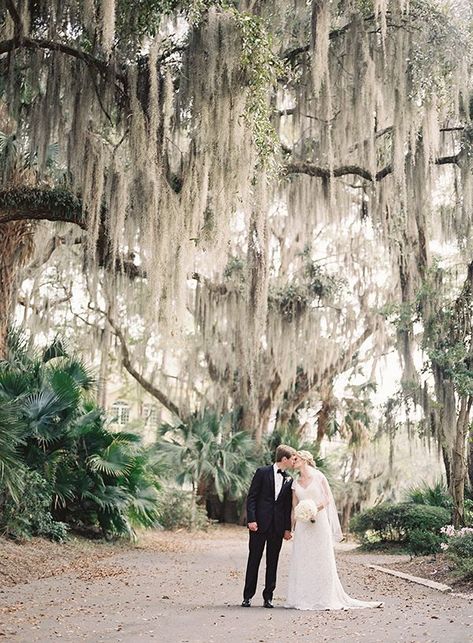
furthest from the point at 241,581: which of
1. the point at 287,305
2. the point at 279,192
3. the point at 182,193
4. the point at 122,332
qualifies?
the point at 122,332

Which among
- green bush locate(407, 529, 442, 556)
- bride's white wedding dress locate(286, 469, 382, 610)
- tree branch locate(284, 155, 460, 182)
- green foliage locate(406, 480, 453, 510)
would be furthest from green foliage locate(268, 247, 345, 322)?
bride's white wedding dress locate(286, 469, 382, 610)

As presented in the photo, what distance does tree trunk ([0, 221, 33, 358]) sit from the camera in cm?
1180

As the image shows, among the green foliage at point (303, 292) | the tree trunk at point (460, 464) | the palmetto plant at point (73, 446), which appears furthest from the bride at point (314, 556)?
the green foliage at point (303, 292)

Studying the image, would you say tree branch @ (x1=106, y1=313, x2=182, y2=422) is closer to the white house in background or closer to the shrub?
the white house in background

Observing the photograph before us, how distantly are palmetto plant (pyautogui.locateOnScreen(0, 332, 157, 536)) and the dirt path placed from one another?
2549 millimetres

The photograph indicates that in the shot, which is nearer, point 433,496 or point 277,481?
point 277,481

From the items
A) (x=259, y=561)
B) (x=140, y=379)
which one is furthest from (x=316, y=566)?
(x=140, y=379)

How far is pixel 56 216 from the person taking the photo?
9523mm

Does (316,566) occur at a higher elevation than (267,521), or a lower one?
lower

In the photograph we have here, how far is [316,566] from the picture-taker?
6617 mm

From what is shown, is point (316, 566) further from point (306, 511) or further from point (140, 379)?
point (140, 379)

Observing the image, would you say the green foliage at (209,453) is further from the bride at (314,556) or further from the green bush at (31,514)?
the bride at (314,556)

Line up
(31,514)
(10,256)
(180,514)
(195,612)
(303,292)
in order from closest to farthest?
(195,612) → (31,514) → (10,256) → (303,292) → (180,514)

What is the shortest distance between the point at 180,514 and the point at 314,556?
535 inches
